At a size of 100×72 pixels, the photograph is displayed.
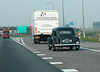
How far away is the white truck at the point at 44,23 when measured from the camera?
115 feet

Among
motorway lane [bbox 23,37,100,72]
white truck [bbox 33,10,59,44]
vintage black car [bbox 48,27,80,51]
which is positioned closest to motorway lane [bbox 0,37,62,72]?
motorway lane [bbox 23,37,100,72]

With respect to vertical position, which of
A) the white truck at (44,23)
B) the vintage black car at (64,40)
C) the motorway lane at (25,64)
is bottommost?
the motorway lane at (25,64)

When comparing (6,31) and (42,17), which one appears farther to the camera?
(6,31)

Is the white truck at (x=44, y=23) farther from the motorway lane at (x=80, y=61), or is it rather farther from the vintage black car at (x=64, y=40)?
the motorway lane at (x=80, y=61)

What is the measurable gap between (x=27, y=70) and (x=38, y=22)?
2485 centimetres

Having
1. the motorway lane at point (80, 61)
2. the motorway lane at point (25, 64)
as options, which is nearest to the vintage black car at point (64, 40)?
the motorway lane at point (80, 61)

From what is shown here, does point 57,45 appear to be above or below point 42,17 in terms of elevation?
below

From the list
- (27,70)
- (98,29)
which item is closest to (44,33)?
(27,70)

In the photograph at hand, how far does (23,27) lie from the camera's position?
97.9 meters

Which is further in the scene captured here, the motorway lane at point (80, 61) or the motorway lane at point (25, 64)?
the motorway lane at point (80, 61)

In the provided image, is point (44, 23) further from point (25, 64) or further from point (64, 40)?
point (25, 64)

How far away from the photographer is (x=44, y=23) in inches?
1391

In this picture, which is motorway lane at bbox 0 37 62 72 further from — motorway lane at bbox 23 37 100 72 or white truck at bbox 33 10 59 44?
white truck at bbox 33 10 59 44

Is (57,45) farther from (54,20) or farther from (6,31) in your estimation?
(6,31)
